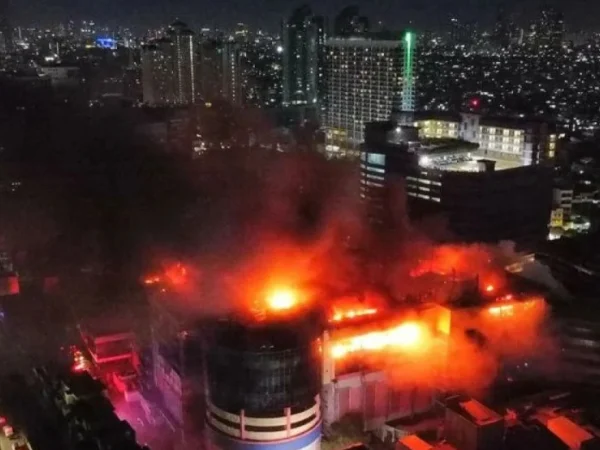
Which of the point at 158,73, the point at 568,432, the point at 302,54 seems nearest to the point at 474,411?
the point at 568,432

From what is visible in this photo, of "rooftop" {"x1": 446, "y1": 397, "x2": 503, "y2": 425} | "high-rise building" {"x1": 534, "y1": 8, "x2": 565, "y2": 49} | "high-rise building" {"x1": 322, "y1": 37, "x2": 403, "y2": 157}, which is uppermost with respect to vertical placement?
"high-rise building" {"x1": 534, "y1": 8, "x2": 565, "y2": 49}

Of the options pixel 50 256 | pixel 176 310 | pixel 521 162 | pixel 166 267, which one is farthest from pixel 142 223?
pixel 521 162

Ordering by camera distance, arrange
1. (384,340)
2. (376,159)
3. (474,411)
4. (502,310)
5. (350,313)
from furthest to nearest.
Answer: (376,159), (502,310), (350,313), (384,340), (474,411)

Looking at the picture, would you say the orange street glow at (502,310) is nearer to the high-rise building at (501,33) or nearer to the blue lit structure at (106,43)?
the blue lit structure at (106,43)

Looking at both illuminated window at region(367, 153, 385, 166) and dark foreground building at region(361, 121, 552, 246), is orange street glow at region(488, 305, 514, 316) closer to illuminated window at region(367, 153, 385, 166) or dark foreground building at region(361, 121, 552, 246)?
dark foreground building at region(361, 121, 552, 246)

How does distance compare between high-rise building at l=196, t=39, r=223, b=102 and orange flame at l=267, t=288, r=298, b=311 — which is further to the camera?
high-rise building at l=196, t=39, r=223, b=102

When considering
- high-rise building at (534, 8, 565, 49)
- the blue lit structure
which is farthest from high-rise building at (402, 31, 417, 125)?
high-rise building at (534, 8, 565, 49)

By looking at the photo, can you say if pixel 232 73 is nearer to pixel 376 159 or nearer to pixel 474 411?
pixel 376 159
